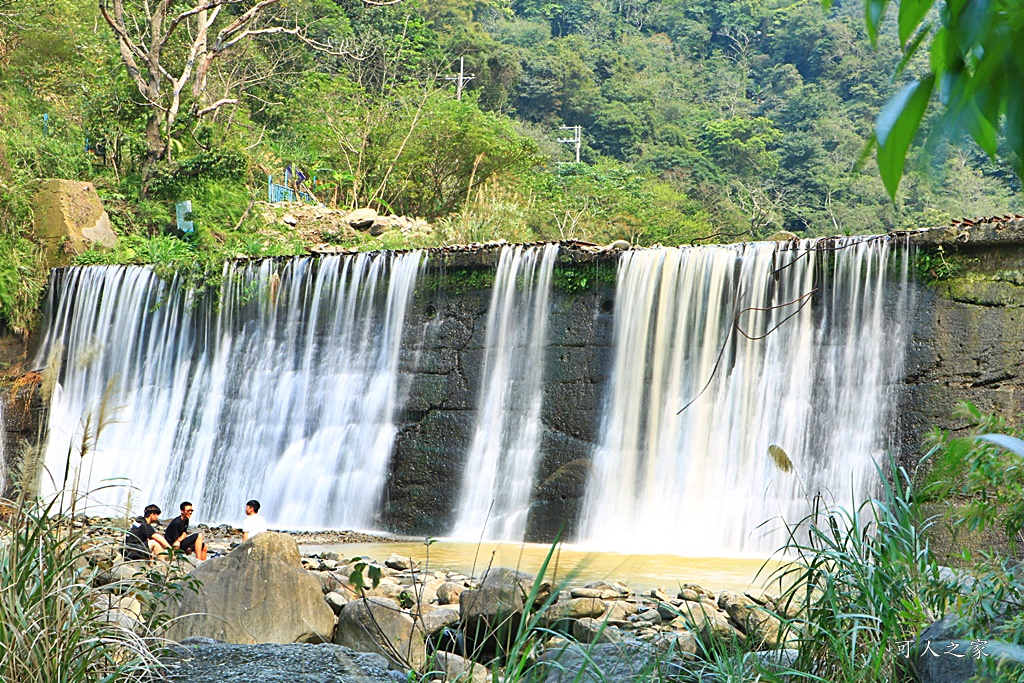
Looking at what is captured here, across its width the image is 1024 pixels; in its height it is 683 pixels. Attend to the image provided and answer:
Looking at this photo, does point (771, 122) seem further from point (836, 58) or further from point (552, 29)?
point (552, 29)

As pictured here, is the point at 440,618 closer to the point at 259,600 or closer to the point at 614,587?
the point at 259,600

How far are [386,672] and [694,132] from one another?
3952 centimetres

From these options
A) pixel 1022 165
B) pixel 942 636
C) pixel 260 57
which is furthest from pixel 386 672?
pixel 260 57

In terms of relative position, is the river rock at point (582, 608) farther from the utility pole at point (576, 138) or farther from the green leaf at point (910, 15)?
the utility pole at point (576, 138)

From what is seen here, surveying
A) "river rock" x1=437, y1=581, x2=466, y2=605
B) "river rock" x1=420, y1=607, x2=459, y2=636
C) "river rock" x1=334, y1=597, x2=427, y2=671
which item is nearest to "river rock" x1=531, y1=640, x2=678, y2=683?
"river rock" x1=334, y1=597, x2=427, y2=671

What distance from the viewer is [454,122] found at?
24672mm

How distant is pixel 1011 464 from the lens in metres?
2.90

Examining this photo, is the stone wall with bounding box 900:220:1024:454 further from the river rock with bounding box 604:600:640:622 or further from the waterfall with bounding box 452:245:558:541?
→ the river rock with bounding box 604:600:640:622

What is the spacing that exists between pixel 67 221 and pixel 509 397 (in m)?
8.99

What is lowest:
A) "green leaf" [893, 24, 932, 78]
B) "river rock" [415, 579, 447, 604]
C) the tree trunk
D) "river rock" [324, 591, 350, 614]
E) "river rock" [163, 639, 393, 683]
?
"river rock" [324, 591, 350, 614]

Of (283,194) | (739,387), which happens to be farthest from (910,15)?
(283,194)

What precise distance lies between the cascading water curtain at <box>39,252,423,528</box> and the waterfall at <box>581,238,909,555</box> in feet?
10.2

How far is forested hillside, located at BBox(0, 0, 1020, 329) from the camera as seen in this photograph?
20.0m

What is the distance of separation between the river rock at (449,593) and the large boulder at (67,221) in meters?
12.3
